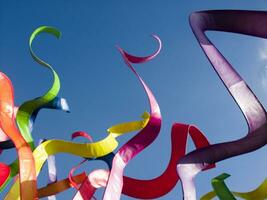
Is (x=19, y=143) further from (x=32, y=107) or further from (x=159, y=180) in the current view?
(x=159, y=180)

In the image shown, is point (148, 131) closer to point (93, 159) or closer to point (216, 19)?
point (93, 159)

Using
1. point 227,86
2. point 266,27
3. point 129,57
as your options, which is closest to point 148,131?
point 129,57

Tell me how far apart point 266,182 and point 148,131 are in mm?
2364

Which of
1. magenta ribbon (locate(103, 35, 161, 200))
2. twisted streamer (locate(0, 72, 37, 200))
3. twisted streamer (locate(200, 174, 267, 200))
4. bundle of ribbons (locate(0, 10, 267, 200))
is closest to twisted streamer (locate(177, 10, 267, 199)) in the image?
bundle of ribbons (locate(0, 10, 267, 200))

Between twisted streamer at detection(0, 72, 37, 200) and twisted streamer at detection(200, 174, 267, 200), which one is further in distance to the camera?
twisted streamer at detection(200, 174, 267, 200)

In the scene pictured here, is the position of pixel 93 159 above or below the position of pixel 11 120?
below

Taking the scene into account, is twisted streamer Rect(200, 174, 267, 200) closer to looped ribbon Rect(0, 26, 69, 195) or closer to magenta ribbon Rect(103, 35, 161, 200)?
magenta ribbon Rect(103, 35, 161, 200)

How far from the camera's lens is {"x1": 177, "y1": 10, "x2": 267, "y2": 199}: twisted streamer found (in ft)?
26.4

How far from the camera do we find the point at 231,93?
8164 millimetres

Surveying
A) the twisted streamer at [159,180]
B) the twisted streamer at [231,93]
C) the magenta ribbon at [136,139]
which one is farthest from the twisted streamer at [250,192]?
the magenta ribbon at [136,139]

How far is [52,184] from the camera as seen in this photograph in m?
11.0

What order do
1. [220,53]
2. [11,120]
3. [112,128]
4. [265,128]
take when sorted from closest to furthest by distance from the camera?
[265,128] → [220,53] → [11,120] → [112,128]

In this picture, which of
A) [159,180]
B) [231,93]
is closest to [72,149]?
[159,180]

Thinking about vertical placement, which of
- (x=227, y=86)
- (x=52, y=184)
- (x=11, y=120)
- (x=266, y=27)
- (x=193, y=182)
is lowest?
(x=52, y=184)
